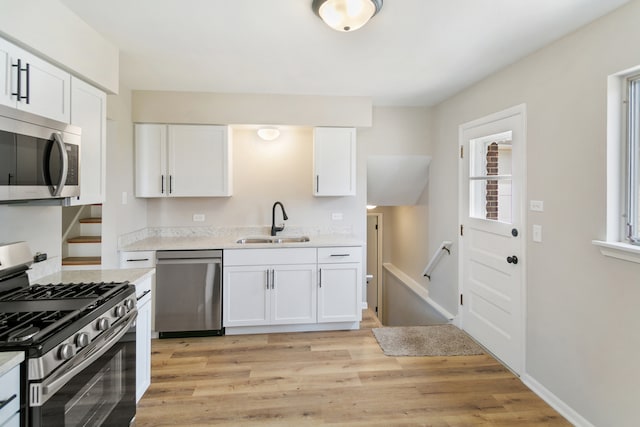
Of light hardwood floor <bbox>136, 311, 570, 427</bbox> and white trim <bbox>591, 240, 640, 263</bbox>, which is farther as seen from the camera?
light hardwood floor <bbox>136, 311, 570, 427</bbox>

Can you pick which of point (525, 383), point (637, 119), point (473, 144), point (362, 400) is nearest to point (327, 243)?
point (362, 400)

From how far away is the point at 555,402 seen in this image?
221 cm

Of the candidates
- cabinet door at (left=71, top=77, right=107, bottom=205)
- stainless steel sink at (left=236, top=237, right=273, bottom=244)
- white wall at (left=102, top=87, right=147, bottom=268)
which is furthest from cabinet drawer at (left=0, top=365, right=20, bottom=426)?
stainless steel sink at (left=236, top=237, right=273, bottom=244)

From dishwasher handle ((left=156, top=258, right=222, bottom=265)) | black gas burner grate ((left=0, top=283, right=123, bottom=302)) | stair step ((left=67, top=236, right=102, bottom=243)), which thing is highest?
stair step ((left=67, top=236, right=102, bottom=243))

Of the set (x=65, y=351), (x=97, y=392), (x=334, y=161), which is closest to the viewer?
(x=65, y=351)

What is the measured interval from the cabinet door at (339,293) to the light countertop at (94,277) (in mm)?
1685

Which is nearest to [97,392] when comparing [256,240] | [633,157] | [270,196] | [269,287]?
[269,287]

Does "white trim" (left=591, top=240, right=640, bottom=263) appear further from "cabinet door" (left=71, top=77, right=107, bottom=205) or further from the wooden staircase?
the wooden staircase

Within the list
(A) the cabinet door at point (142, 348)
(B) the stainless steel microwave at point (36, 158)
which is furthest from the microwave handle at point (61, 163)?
(A) the cabinet door at point (142, 348)

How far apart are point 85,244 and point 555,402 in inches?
156

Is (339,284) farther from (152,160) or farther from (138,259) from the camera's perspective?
(152,160)

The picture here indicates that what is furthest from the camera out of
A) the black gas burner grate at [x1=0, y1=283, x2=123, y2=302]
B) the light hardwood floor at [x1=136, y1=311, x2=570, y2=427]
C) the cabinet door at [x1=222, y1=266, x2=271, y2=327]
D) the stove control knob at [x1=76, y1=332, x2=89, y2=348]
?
the cabinet door at [x1=222, y1=266, x2=271, y2=327]

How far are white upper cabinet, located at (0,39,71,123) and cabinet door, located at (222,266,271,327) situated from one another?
1.89m

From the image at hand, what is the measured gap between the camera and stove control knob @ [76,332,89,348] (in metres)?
1.34
